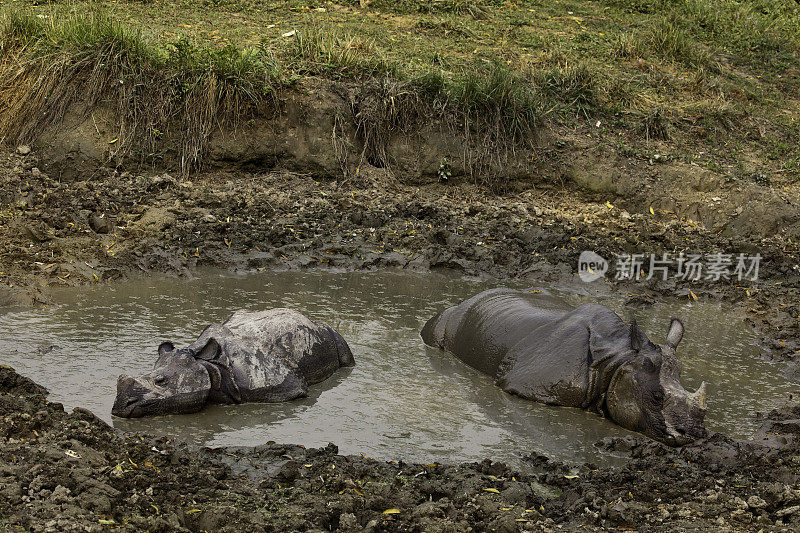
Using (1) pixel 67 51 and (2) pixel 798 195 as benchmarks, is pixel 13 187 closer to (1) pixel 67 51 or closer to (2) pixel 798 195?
(1) pixel 67 51

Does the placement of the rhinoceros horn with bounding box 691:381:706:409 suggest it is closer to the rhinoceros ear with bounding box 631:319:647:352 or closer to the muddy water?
the muddy water

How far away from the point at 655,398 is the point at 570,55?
31.5 feet

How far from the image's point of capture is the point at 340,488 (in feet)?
16.6

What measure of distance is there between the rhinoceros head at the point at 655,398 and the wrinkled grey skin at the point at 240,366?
7.85ft

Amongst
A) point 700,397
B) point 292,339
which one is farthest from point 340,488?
point 700,397

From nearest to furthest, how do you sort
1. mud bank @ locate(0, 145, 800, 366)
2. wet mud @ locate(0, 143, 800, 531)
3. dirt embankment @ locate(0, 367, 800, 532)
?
1. dirt embankment @ locate(0, 367, 800, 532)
2. wet mud @ locate(0, 143, 800, 531)
3. mud bank @ locate(0, 145, 800, 366)

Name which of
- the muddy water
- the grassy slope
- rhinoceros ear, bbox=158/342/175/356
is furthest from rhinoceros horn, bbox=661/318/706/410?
the grassy slope

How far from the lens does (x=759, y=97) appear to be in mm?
14750

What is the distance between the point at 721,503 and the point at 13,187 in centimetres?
924

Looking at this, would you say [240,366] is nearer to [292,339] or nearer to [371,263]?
[292,339]

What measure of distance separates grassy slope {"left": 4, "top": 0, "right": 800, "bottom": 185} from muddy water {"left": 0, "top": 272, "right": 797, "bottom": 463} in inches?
165

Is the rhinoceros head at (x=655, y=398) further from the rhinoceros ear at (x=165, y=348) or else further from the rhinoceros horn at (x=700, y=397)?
the rhinoceros ear at (x=165, y=348)

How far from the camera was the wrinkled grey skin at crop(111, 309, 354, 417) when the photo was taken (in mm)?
6176

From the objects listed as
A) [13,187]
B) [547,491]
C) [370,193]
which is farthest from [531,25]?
[547,491]
